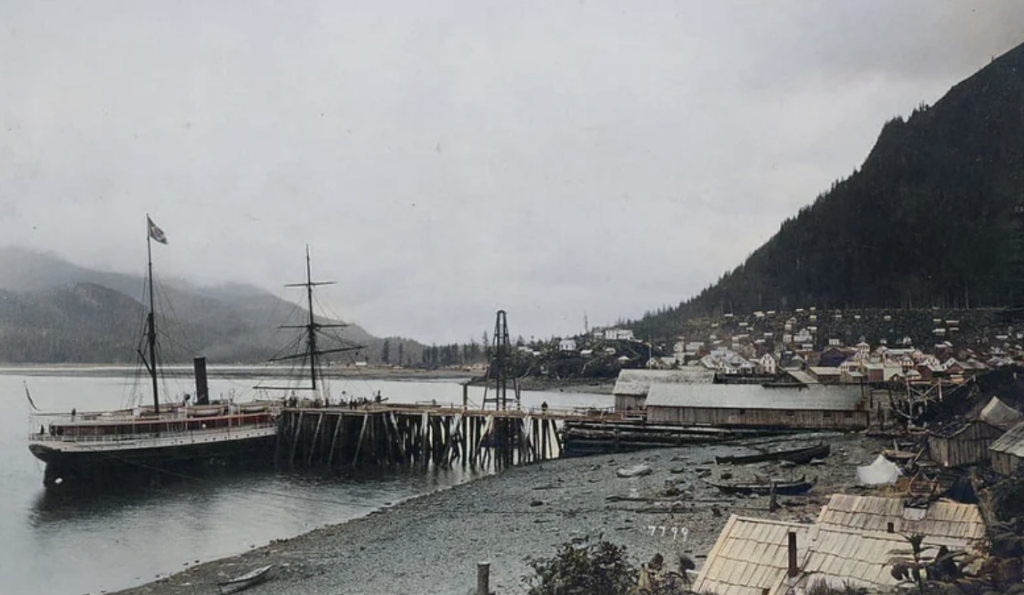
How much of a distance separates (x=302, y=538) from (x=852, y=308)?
10465 cm

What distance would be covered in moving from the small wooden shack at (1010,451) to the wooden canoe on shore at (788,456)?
42.1ft

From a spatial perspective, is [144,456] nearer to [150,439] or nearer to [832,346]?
[150,439]

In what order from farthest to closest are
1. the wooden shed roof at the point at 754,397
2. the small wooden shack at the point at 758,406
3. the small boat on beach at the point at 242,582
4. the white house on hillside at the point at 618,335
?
the white house on hillside at the point at 618,335, the wooden shed roof at the point at 754,397, the small wooden shack at the point at 758,406, the small boat on beach at the point at 242,582

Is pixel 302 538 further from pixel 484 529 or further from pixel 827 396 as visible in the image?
pixel 827 396

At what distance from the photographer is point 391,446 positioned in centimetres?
4956

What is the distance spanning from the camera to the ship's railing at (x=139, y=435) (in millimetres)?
42469

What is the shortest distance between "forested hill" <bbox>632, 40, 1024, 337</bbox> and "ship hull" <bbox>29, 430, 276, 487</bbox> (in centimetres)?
4124

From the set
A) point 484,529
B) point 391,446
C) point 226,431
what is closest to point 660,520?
point 484,529

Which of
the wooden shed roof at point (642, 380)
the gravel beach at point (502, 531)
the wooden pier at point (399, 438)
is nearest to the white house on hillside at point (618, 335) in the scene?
the wooden shed roof at point (642, 380)

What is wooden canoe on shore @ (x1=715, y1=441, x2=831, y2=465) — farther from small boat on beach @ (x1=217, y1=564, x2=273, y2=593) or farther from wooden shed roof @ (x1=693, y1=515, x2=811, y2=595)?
wooden shed roof @ (x1=693, y1=515, x2=811, y2=595)

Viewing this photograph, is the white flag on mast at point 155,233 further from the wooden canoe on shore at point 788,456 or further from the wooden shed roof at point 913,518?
the wooden shed roof at point 913,518

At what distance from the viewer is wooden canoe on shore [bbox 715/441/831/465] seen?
3138 cm

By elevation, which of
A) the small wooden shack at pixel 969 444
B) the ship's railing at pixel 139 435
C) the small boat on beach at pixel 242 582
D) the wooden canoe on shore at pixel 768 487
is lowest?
the small boat on beach at pixel 242 582

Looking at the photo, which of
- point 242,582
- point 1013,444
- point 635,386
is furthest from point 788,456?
point 242,582
